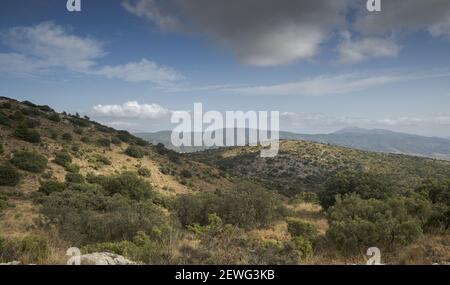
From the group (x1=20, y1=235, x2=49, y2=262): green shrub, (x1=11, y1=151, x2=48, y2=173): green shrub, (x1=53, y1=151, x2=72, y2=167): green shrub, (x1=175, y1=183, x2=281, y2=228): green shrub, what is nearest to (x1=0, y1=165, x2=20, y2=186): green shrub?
(x1=11, y1=151, x2=48, y2=173): green shrub

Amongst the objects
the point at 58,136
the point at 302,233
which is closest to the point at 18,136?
the point at 58,136

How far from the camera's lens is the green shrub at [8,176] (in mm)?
24433

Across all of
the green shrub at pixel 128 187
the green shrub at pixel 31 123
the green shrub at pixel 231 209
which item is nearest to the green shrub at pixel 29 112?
the green shrub at pixel 31 123

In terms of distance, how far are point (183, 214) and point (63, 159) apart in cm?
2050

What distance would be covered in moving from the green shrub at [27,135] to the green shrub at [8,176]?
978cm

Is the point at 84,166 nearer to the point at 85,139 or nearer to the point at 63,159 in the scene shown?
the point at 63,159

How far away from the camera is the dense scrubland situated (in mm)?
8297

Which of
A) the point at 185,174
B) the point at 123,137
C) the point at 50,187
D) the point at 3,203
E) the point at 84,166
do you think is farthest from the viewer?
the point at 123,137

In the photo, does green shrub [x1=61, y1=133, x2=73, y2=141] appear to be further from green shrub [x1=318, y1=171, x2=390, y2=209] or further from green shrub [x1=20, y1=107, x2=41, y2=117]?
green shrub [x1=318, y1=171, x2=390, y2=209]

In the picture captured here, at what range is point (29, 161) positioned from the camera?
93.1 ft

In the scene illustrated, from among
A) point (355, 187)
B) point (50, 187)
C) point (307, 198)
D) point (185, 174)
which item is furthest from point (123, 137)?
point (355, 187)

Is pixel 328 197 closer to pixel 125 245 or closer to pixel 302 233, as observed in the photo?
pixel 302 233

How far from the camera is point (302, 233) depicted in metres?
12.1

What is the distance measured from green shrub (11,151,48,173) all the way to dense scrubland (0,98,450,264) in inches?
3.9
